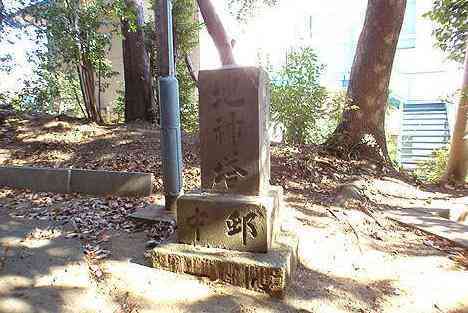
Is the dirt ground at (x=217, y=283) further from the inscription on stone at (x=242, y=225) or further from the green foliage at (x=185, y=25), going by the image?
the green foliage at (x=185, y=25)

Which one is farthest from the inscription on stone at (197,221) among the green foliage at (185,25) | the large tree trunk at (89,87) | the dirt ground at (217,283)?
the green foliage at (185,25)

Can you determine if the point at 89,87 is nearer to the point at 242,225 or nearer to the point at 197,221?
the point at 197,221

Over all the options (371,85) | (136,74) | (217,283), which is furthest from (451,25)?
(217,283)

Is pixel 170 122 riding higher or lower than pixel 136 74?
lower

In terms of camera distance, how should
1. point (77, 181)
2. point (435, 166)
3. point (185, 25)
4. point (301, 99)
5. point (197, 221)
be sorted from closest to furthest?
point (197, 221) → point (77, 181) → point (301, 99) → point (435, 166) → point (185, 25)

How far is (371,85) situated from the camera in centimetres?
623

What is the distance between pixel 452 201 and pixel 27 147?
25.4 feet

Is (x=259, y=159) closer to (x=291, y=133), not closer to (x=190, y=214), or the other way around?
(x=190, y=214)

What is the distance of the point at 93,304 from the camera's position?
7.31ft

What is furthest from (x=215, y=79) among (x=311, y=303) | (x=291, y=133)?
(x=291, y=133)

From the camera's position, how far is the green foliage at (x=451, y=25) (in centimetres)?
735

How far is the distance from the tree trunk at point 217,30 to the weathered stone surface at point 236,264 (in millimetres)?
5176

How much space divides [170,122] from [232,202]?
131 centimetres

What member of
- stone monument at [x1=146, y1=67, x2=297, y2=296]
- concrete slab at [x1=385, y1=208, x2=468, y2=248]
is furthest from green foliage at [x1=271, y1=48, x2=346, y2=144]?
stone monument at [x1=146, y1=67, x2=297, y2=296]
